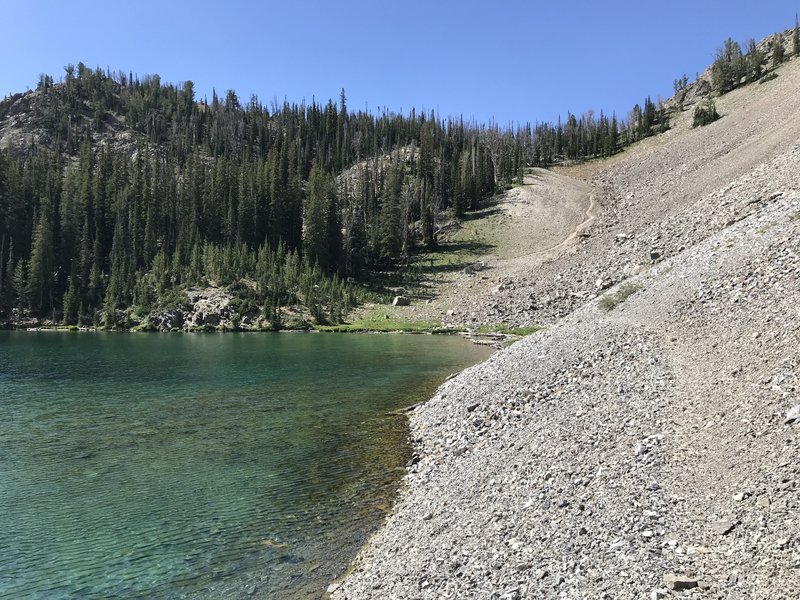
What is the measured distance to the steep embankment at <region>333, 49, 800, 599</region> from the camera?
901 cm

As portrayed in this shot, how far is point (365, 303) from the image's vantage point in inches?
3536

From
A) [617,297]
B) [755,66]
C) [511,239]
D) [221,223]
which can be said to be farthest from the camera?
[755,66]

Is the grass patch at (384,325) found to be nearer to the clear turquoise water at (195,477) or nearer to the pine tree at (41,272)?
the clear turquoise water at (195,477)

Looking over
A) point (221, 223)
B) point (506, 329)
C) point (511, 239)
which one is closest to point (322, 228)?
point (221, 223)

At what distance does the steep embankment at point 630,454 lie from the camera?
29.6 ft

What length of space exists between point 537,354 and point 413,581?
17629 mm

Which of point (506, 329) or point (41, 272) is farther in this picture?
point (41, 272)

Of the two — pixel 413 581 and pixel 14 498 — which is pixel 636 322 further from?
pixel 14 498

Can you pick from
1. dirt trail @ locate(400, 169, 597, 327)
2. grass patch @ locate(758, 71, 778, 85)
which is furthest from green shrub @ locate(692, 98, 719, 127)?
dirt trail @ locate(400, 169, 597, 327)

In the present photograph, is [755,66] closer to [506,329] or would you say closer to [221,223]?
[506,329]

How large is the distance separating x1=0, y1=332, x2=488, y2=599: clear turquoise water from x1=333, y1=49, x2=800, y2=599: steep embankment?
6.57ft

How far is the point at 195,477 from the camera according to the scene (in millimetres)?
18484

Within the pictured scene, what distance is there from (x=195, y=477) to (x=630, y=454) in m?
14.2

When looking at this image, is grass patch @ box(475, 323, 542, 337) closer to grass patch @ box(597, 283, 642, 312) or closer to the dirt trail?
the dirt trail
